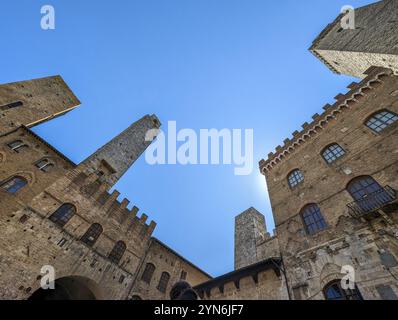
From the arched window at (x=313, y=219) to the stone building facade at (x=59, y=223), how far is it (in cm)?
1172

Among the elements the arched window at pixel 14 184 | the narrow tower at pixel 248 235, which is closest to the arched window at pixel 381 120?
the narrow tower at pixel 248 235

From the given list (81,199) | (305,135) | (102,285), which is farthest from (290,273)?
(81,199)

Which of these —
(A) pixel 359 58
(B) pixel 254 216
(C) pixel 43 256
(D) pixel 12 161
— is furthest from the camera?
(B) pixel 254 216

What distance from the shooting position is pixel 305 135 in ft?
41.9

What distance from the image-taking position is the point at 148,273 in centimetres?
1556

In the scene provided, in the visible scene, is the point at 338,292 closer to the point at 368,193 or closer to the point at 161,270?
the point at 368,193

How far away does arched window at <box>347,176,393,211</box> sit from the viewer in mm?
7543

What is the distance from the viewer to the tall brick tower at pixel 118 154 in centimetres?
1666

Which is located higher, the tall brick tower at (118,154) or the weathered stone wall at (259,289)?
the tall brick tower at (118,154)

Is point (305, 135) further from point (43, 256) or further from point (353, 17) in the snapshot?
point (43, 256)

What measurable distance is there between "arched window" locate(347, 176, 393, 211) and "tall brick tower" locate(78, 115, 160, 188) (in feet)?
51.8

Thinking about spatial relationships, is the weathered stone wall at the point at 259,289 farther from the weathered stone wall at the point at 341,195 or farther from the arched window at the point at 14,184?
the arched window at the point at 14,184

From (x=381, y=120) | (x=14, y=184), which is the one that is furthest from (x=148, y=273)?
(x=381, y=120)

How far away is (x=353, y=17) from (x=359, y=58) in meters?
5.42
